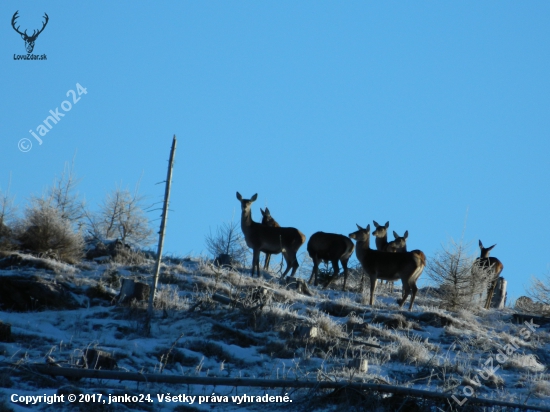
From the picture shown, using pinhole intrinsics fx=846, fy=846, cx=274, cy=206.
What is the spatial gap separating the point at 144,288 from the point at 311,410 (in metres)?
6.32

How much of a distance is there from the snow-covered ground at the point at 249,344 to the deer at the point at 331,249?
439 cm

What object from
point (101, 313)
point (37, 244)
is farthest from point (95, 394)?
point (37, 244)

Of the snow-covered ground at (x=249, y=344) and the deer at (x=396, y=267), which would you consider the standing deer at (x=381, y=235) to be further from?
the snow-covered ground at (x=249, y=344)

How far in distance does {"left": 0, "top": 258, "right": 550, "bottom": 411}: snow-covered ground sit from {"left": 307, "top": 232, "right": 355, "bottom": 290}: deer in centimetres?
439

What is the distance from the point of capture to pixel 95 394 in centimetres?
945

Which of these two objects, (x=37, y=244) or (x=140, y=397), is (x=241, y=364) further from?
(x=37, y=244)

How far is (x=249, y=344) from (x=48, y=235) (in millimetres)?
8917

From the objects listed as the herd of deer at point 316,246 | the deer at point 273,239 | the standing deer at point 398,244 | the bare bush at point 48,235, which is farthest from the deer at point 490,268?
the bare bush at point 48,235

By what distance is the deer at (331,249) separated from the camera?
76.5 feet

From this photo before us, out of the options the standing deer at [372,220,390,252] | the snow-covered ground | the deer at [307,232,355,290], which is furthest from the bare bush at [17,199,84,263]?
the standing deer at [372,220,390,252]

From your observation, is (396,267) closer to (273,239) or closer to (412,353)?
(273,239)

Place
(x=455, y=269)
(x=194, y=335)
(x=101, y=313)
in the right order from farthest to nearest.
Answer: (x=455, y=269), (x=101, y=313), (x=194, y=335)

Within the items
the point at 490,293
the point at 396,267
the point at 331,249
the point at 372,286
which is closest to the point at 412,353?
the point at 372,286

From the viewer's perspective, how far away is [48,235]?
20.6 m
